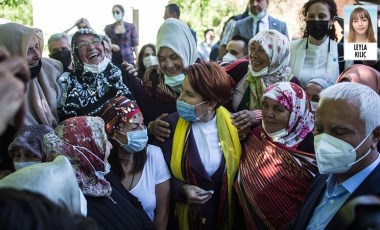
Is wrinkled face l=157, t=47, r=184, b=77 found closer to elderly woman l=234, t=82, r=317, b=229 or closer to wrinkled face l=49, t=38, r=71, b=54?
elderly woman l=234, t=82, r=317, b=229

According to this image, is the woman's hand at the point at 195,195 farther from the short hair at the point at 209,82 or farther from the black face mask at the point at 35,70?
the black face mask at the point at 35,70

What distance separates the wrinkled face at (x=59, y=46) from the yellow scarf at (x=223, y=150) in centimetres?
207

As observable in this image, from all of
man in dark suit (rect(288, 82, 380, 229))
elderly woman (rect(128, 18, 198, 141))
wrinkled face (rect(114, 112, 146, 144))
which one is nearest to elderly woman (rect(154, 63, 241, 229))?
wrinkled face (rect(114, 112, 146, 144))

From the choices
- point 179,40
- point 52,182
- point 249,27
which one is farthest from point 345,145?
point 249,27

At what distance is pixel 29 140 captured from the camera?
331cm

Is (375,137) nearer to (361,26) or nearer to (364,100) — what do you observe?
(364,100)

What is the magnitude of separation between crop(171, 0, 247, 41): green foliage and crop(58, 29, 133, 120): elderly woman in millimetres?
10819

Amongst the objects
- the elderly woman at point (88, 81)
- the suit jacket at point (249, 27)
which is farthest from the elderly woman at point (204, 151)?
the suit jacket at point (249, 27)

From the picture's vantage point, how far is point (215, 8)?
14.8 m

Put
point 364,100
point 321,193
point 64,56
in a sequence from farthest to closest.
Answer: point 64,56 < point 321,193 < point 364,100

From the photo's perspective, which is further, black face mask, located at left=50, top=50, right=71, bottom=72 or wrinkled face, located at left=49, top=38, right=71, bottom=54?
wrinkled face, located at left=49, top=38, right=71, bottom=54

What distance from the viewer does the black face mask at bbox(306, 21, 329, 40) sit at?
4520 millimetres

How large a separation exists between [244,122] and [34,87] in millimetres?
1491

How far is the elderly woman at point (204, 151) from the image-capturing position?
352 centimetres
